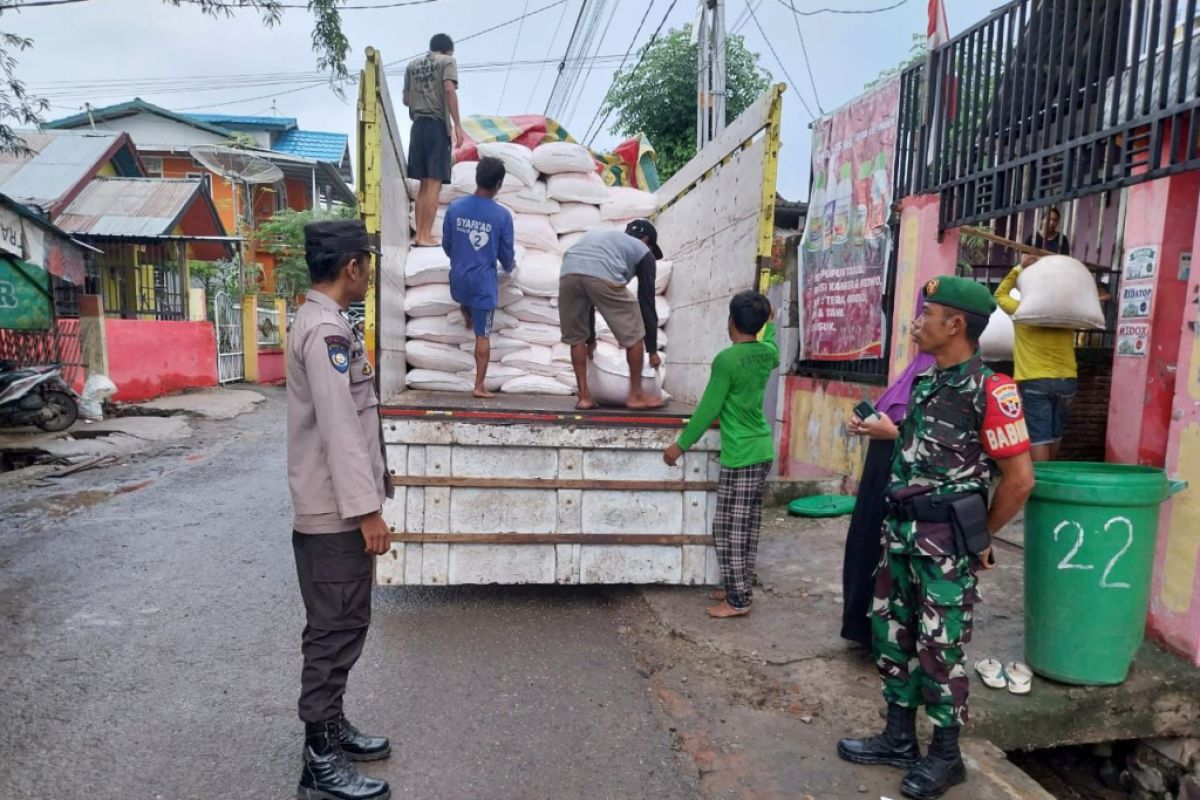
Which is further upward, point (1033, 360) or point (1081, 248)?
point (1081, 248)

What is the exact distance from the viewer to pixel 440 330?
15.6 feet

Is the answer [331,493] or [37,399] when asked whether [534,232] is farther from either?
[37,399]

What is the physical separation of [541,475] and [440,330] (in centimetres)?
154

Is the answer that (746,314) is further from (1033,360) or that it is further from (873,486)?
(1033,360)

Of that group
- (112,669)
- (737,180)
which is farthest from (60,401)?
(737,180)

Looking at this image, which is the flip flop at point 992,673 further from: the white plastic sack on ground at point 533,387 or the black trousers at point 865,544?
the white plastic sack on ground at point 533,387

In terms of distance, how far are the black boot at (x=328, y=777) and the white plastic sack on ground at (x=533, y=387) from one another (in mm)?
2761

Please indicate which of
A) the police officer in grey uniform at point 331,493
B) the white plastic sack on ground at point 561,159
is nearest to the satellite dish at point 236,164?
the white plastic sack on ground at point 561,159

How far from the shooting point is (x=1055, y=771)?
3.24 metres

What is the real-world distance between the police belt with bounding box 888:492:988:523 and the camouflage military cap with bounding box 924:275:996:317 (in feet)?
1.81

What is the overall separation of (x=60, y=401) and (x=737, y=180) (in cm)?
874

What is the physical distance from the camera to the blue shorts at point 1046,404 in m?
4.51

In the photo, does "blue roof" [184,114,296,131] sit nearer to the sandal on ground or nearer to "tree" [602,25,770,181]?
"tree" [602,25,770,181]

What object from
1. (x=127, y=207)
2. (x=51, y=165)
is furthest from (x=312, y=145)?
(x=127, y=207)
